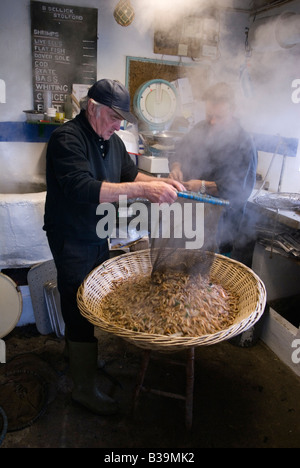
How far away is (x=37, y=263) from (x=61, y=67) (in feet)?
8.08

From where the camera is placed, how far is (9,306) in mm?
3291

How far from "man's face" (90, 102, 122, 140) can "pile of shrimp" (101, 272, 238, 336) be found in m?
1.07

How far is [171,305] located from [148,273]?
55 centimetres

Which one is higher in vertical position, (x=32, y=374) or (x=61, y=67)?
(x=61, y=67)

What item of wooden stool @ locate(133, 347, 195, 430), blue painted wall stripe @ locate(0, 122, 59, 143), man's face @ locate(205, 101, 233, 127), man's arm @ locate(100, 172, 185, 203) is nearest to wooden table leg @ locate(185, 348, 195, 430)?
wooden stool @ locate(133, 347, 195, 430)

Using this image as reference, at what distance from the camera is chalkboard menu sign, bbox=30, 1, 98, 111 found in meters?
4.02

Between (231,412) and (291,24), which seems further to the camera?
(291,24)

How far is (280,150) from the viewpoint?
4.28 metres

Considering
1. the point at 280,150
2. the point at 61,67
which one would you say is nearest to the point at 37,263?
the point at 61,67

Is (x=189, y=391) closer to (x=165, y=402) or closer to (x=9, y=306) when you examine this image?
(x=165, y=402)

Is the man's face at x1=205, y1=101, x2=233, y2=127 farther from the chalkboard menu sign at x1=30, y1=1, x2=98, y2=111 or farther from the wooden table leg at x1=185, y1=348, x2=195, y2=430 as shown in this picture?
the wooden table leg at x1=185, y1=348, x2=195, y2=430

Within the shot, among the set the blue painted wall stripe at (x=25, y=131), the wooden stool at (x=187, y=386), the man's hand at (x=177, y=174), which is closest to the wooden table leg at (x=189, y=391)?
the wooden stool at (x=187, y=386)

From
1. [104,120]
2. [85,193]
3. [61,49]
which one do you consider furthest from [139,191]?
[61,49]

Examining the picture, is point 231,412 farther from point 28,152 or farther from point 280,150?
point 28,152
